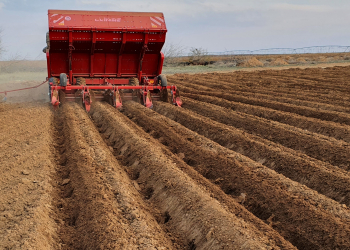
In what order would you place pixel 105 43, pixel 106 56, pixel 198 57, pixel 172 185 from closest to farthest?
pixel 172 185
pixel 105 43
pixel 106 56
pixel 198 57

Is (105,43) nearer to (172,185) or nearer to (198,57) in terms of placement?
(172,185)

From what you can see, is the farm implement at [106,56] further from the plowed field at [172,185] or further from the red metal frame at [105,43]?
the plowed field at [172,185]

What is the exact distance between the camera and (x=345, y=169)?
19.9ft

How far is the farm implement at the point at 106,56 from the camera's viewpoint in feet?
36.3

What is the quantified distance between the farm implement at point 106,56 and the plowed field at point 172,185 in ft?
7.75

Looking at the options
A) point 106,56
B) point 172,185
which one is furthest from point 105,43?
point 172,185

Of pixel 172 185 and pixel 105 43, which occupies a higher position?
pixel 105 43

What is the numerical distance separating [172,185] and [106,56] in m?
8.42

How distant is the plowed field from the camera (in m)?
3.81

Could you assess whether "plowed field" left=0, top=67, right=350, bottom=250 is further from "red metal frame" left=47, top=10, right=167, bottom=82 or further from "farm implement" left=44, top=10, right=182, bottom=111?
"red metal frame" left=47, top=10, right=167, bottom=82

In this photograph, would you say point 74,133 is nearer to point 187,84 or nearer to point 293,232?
point 293,232

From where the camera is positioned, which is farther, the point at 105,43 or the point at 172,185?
the point at 105,43

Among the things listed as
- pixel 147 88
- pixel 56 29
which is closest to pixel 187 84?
pixel 147 88

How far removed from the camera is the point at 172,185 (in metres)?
5.00
